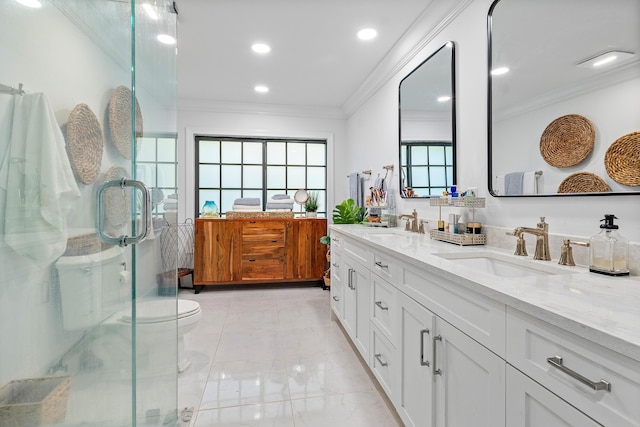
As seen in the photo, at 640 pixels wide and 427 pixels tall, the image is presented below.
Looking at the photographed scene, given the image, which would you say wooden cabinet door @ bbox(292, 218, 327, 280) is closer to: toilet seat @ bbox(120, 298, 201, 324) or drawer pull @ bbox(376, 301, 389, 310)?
drawer pull @ bbox(376, 301, 389, 310)

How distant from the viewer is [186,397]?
185cm

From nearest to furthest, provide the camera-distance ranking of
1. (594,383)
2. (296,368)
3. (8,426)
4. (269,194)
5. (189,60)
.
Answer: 1. (594,383)
2. (8,426)
3. (296,368)
4. (189,60)
5. (269,194)

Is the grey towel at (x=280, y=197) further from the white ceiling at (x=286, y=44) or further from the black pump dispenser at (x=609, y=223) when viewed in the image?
the black pump dispenser at (x=609, y=223)

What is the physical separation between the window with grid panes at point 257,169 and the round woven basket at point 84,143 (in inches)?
135

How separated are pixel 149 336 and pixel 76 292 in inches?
18.6

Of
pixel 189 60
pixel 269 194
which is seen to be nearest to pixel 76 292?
pixel 189 60

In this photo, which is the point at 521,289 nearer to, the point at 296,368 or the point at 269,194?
the point at 296,368

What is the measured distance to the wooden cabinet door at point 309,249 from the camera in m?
4.11

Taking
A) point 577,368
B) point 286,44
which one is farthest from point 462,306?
point 286,44

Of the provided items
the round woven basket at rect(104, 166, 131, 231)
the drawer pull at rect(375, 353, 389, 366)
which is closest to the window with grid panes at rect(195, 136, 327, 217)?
the drawer pull at rect(375, 353, 389, 366)

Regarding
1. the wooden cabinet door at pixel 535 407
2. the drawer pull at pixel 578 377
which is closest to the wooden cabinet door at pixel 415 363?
the wooden cabinet door at pixel 535 407

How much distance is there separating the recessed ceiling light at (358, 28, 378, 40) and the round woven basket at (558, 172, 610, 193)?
1.80m

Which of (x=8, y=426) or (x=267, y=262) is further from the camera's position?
(x=267, y=262)

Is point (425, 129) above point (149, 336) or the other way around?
above
